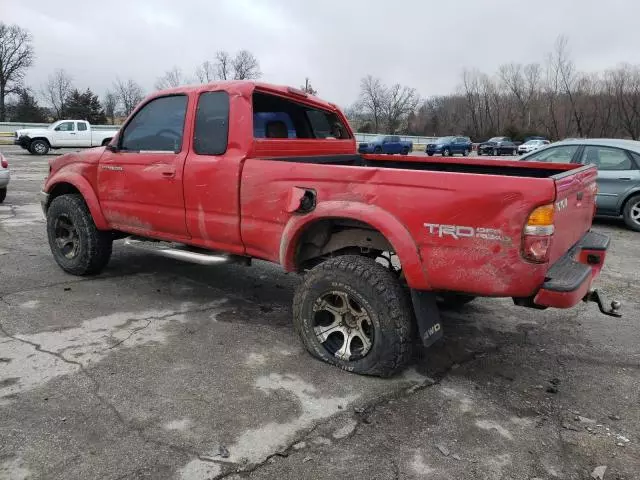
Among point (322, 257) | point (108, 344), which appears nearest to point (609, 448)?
point (322, 257)

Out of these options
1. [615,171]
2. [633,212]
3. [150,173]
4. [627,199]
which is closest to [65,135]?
[150,173]

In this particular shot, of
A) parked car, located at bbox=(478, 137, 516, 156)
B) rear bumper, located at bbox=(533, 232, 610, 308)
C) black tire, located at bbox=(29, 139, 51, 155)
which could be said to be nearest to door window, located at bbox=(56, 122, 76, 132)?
black tire, located at bbox=(29, 139, 51, 155)

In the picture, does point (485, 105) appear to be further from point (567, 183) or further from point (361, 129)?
point (567, 183)

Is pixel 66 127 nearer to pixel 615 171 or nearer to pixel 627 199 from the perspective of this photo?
pixel 615 171

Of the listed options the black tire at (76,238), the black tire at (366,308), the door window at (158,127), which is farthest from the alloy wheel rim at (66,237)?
the black tire at (366,308)

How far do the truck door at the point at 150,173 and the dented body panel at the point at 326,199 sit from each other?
1 cm

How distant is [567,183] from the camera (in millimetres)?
3102

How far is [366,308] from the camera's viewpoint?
11.0ft

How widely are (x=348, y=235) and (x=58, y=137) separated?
2698 centimetres

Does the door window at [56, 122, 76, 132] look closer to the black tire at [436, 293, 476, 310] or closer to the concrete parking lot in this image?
the concrete parking lot

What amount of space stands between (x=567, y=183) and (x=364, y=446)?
1924 mm

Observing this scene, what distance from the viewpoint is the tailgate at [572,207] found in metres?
3.01

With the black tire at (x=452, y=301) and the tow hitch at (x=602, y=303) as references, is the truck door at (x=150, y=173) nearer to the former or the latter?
the black tire at (x=452, y=301)

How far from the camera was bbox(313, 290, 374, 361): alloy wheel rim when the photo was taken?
3473mm
